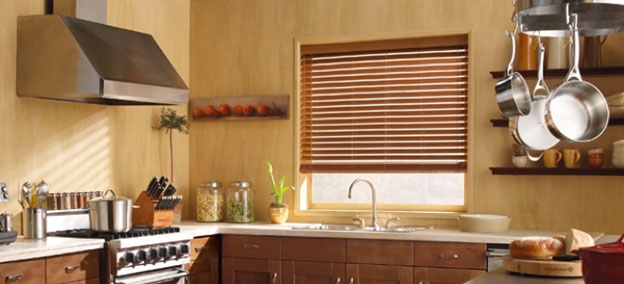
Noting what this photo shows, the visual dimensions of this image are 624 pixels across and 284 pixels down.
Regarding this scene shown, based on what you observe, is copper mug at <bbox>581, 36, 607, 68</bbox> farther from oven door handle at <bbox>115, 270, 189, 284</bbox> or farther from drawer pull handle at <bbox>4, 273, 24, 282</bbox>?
drawer pull handle at <bbox>4, 273, 24, 282</bbox>

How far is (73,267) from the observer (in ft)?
12.8

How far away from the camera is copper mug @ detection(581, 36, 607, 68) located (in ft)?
15.2

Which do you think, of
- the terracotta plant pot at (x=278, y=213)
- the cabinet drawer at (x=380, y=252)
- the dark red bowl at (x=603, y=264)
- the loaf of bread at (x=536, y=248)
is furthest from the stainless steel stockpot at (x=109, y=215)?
the dark red bowl at (x=603, y=264)

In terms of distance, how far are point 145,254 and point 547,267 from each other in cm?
232

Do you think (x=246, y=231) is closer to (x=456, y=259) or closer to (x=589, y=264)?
(x=456, y=259)

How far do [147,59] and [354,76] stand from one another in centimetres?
139

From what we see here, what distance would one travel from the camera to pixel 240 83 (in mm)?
5641

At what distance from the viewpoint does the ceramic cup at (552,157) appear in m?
4.68

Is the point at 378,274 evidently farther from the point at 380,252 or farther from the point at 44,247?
the point at 44,247

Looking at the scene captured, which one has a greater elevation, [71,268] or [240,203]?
[240,203]

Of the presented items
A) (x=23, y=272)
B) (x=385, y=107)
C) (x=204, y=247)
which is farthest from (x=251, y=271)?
(x=23, y=272)

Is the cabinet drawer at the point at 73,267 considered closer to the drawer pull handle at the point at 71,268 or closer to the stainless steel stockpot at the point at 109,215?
the drawer pull handle at the point at 71,268

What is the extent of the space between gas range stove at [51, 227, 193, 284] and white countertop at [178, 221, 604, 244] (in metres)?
0.17

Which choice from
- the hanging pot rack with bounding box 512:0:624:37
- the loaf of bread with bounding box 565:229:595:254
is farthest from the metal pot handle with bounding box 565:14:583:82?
the loaf of bread with bounding box 565:229:595:254
